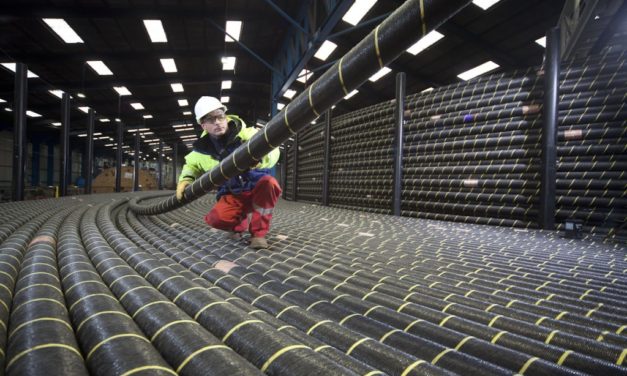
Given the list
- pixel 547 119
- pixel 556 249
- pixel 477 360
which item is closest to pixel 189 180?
pixel 477 360

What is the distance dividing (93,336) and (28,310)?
304 millimetres

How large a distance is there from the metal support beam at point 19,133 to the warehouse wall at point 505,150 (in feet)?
22.5

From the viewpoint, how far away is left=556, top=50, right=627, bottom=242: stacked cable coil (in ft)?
12.7

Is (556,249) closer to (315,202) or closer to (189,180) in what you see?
(189,180)

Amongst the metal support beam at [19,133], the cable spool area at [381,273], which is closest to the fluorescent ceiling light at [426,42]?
the cable spool area at [381,273]

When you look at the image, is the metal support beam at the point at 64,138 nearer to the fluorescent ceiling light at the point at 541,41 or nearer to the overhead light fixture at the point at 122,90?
the overhead light fixture at the point at 122,90

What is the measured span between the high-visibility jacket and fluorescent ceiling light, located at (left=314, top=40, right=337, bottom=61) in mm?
6328

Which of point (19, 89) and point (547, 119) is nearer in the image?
point (547, 119)

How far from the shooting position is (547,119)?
4.12 meters

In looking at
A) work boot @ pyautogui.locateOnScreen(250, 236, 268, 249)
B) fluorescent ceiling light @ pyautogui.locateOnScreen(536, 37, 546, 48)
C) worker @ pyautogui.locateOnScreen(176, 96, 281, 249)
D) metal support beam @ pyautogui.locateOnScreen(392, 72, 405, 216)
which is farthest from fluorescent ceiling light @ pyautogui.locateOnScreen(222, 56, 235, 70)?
work boot @ pyautogui.locateOnScreen(250, 236, 268, 249)

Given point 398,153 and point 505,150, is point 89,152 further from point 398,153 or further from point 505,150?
point 505,150

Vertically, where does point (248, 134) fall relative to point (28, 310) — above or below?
above

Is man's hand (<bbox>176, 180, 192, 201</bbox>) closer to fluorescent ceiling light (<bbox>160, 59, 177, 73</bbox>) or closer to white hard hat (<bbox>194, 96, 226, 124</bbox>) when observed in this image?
white hard hat (<bbox>194, 96, 226, 124</bbox>)

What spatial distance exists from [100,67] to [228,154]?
351 inches
